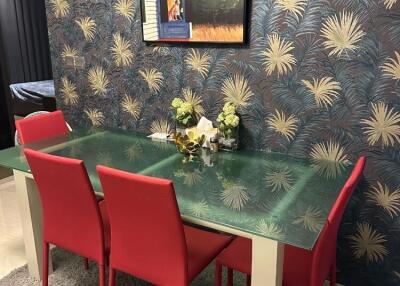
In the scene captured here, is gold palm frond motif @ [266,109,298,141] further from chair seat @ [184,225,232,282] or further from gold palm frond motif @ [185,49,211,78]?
chair seat @ [184,225,232,282]

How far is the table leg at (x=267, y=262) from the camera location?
1271 millimetres

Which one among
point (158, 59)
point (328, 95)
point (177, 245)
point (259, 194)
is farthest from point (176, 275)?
point (158, 59)

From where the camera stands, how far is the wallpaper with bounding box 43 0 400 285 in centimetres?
172

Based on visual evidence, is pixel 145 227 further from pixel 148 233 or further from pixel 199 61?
pixel 199 61

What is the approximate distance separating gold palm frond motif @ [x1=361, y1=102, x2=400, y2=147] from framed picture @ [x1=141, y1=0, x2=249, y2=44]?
2.51 ft

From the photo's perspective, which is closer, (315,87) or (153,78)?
(315,87)

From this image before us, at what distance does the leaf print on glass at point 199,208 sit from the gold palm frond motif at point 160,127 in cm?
106

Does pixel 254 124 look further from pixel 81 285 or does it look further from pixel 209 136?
pixel 81 285

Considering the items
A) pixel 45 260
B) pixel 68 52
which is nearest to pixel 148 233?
pixel 45 260

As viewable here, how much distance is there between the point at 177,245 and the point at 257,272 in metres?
0.31

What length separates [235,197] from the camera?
59.5 inches

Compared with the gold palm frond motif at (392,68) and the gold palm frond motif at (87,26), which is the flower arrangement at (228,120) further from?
the gold palm frond motif at (87,26)

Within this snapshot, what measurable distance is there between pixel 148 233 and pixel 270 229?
0.48m

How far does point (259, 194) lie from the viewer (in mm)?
1531
